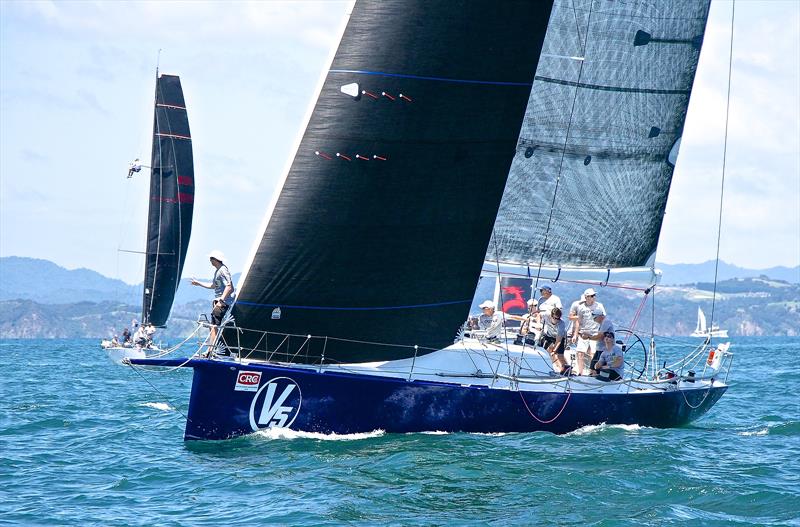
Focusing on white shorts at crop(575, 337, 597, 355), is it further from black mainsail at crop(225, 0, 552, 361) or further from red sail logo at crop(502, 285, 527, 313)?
red sail logo at crop(502, 285, 527, 313)

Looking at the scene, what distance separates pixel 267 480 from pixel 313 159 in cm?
398

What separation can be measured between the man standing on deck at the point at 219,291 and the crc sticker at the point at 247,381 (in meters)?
0.62

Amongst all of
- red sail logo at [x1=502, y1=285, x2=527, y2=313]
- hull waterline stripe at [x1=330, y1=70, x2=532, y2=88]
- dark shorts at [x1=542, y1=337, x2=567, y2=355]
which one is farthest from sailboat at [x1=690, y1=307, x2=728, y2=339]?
hull waterline stripe at [x1=330, y1=70, x2=532, y2=88]

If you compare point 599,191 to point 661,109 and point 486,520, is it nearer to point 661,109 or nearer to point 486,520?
point 661,109

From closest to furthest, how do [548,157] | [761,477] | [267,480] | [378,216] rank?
[267,480]
[761,477]
[378,216]
[548,157]

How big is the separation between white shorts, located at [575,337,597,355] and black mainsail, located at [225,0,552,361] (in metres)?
2.61

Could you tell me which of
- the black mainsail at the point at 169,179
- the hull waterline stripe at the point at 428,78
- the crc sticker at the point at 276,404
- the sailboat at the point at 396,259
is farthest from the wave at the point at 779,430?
the black mainsail at the point at 169,179

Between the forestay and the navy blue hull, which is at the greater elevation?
the forestay

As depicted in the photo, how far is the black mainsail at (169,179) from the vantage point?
35000 millimetres

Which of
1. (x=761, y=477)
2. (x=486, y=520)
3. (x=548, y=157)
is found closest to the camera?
(x=486, y=520)

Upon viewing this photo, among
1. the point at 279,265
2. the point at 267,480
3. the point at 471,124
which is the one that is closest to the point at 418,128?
the point at 471,124

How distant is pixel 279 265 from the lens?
43.9 feet

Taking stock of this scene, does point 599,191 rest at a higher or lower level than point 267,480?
higher

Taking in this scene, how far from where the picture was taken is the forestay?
17.3m
